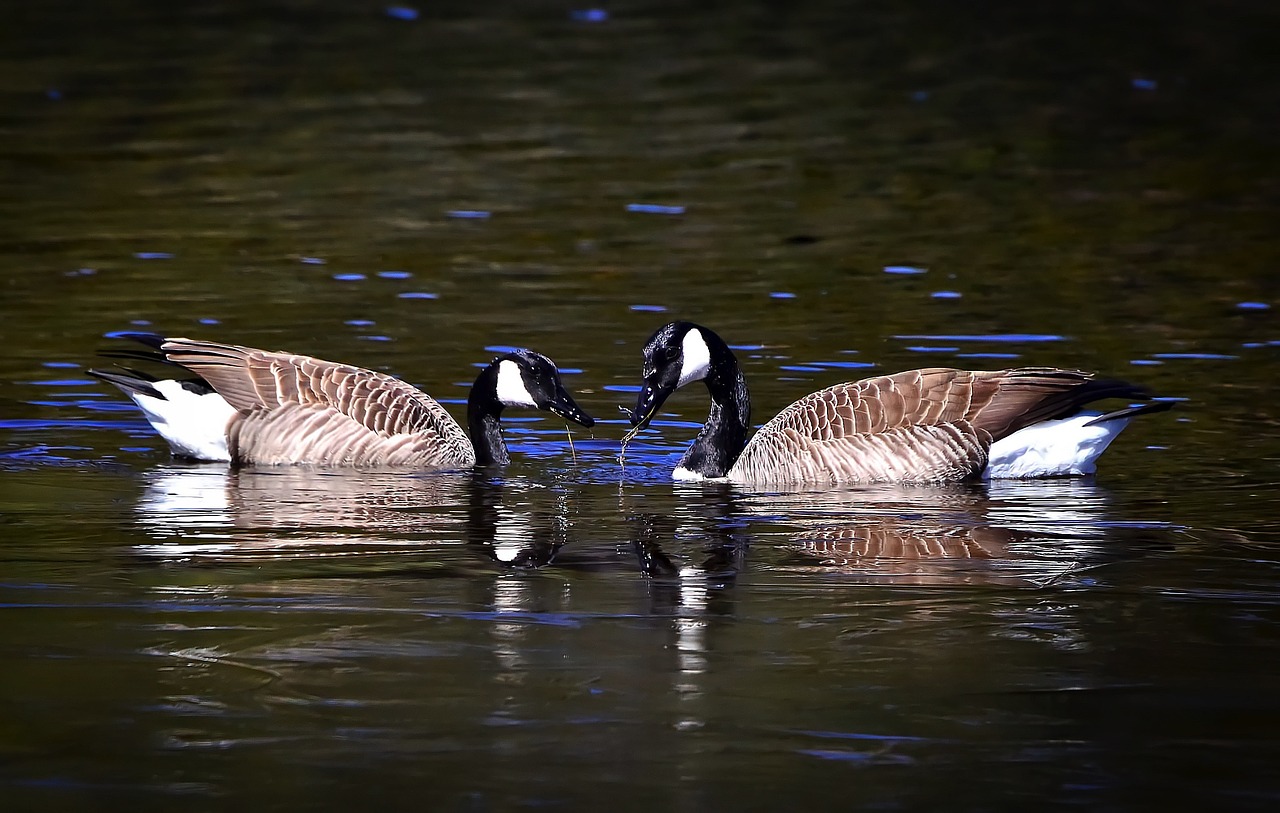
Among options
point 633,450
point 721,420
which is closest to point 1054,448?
point 721,420

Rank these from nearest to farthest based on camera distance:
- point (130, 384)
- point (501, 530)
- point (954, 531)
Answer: point (954, 531) < point (501, 530) < point (130, 384)

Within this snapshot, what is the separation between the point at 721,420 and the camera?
1248 centimetres

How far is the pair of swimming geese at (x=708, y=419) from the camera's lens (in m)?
11.8

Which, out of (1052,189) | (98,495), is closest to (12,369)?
(98,495)

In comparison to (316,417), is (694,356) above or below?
above

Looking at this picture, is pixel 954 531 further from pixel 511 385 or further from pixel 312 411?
pixel 312 411

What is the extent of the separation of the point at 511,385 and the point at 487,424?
30 cm

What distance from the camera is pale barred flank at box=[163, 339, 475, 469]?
12500mm

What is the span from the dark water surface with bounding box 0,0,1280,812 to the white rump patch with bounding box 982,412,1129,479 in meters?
0.22

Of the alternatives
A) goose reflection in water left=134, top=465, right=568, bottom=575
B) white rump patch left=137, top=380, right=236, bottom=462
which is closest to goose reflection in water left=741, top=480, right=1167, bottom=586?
goose reflection in water left=134, top=465, right=568, bottom=575

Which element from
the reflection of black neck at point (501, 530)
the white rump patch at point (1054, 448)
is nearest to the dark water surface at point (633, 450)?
the reflection of black neck at point (501, 530)

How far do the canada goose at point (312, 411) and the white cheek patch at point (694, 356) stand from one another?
0.68m

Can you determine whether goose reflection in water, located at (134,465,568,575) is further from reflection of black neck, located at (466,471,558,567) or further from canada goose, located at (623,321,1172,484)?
canada goose, located at (623,321,1172,484)

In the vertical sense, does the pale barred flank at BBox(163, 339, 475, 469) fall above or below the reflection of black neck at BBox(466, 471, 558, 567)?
above
